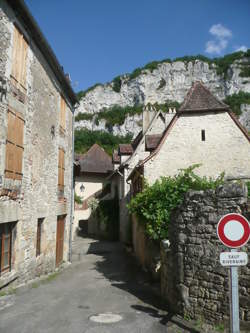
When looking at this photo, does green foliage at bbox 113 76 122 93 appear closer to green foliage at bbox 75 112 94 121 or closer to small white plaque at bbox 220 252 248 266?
Result: green foliage at bbox 75 112 94 121

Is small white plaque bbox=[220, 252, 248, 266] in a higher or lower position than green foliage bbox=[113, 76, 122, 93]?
lower

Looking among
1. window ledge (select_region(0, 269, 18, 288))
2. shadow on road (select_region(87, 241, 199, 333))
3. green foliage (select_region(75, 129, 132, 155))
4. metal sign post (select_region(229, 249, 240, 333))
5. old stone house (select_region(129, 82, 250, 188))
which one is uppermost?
green foliage (select_region(75, 129, 132, 155))

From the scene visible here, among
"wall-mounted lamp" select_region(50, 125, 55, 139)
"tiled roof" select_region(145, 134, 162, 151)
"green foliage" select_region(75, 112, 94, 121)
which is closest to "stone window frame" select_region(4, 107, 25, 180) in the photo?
"wall-mounted lamp" select_region(50, 125, 55, 139)

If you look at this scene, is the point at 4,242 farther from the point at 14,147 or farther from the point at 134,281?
the point at 134,281

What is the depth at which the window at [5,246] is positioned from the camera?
25.6 ft

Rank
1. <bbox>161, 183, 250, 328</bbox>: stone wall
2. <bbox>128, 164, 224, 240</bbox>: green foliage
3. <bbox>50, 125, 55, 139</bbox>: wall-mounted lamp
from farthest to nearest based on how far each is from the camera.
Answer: <bbox>50, 125, 55, 139</bbox>: wall-mounted lamp
<bbox>128, 164, 224, 240</bbox>: green foliage
<bbox>161, 183, 250, 328</bbox>: stone wall

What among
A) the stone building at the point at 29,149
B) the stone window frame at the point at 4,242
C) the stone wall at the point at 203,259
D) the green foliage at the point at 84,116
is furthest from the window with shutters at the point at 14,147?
the green foliage at the point at 84,116

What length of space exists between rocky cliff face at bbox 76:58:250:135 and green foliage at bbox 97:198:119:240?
83.7 meters

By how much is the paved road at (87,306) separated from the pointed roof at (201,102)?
757cm

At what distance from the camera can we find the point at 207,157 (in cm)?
1346

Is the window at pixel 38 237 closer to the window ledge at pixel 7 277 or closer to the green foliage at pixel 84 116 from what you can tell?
the window ledge at pixel 7 277

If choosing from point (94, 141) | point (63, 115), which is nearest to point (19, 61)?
point (63, 115)

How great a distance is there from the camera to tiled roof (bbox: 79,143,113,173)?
30077 millimetres

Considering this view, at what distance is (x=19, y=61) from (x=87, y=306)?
6873 millimetres
